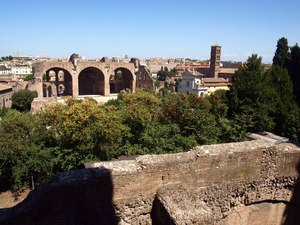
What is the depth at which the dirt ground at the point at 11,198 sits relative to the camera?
42.1 feet

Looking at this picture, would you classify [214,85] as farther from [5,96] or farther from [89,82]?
[5,96]

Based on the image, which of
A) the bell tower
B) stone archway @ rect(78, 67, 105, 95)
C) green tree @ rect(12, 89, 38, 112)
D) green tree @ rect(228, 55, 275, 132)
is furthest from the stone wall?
the bell tower

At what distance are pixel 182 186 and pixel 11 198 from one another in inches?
387

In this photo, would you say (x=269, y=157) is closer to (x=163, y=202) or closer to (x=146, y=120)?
(x=163, y=202)

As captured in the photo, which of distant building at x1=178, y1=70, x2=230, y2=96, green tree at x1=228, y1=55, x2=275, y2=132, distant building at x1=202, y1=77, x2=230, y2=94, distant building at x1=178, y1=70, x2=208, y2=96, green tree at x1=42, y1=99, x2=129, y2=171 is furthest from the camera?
distant building at x1=202, y1=77, x2=230, y2=94

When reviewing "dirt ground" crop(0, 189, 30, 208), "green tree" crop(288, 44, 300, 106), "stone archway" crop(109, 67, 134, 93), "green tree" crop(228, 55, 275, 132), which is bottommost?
"dirt ground" crop(0, 189, 30, 208)

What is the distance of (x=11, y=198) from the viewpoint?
43.4 feet

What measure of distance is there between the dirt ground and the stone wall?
8083 millimetres

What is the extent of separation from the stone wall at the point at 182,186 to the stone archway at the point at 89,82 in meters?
45.9

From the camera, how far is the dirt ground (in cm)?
1283

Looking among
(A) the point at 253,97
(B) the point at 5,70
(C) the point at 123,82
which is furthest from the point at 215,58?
(B) the point at 5,70

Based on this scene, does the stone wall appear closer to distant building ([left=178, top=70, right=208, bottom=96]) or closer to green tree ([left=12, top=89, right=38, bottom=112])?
green tree ([left=12, top=89, right=38, bottom=112])

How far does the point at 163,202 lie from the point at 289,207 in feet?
12.7

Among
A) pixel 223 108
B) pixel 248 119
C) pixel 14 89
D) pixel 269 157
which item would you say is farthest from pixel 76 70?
pixel 269 157
